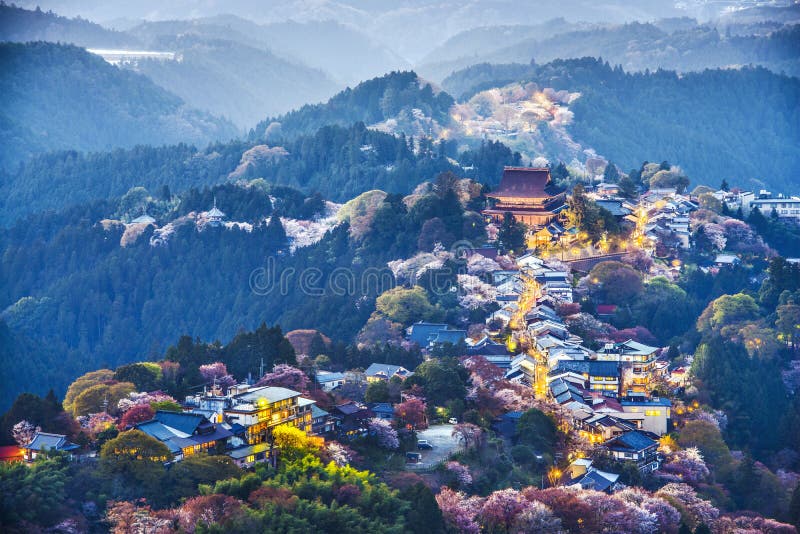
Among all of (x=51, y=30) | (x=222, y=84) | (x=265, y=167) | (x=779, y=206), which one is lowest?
(x=779, y=206)

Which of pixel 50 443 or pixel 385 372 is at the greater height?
pixel 50 443

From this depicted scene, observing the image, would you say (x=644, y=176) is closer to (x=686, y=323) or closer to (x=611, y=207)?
(x=611, y=207)

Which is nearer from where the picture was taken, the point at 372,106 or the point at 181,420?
the point at 181,420

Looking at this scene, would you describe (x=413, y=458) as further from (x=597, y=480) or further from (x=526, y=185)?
(x=526, y=185)

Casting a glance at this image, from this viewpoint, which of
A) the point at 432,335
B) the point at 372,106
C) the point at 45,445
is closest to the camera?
the point at 45,445

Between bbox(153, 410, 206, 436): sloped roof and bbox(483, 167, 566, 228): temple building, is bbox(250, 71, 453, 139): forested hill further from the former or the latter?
bbox(153, 410, 206, 436): sloped roof

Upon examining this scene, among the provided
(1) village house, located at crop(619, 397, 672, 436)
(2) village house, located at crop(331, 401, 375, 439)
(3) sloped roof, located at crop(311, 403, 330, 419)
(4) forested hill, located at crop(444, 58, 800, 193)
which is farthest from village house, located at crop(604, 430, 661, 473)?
(4) forested hill, located at crop(444, 58, 800, 193)

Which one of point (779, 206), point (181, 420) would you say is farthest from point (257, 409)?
point (779, 206)
